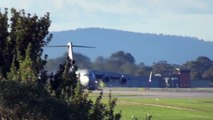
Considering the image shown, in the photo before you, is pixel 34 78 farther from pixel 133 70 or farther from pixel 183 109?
pixel 133 70

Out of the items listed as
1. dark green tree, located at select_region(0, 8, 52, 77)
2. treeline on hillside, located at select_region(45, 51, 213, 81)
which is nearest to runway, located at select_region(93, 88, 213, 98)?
treeline on hillside, located at select_region(45, 51, 213, 81)

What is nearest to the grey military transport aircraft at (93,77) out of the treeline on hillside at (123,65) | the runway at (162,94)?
the runway at (162,94)

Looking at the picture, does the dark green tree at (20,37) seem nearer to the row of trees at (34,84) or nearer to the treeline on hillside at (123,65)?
the row of trees at (34,84)

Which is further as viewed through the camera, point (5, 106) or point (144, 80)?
point (144, 80)

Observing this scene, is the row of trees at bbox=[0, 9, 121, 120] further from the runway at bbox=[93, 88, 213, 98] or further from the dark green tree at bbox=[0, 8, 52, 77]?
the runway at bbox=[93, 88, 213, 98]

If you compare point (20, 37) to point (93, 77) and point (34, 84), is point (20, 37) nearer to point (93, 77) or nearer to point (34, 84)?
point (34, 84)

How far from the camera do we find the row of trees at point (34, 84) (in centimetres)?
1164

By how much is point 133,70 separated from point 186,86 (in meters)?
20.2

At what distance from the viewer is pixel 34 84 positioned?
12.1m

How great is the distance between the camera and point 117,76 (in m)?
91.7

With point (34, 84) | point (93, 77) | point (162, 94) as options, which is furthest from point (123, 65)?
point (34, 84)

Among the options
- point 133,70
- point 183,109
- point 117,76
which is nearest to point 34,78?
point 183,109

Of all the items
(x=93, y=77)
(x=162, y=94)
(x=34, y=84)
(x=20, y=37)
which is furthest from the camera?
(x=162, y=94)

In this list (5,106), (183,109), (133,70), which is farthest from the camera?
(133,70)
